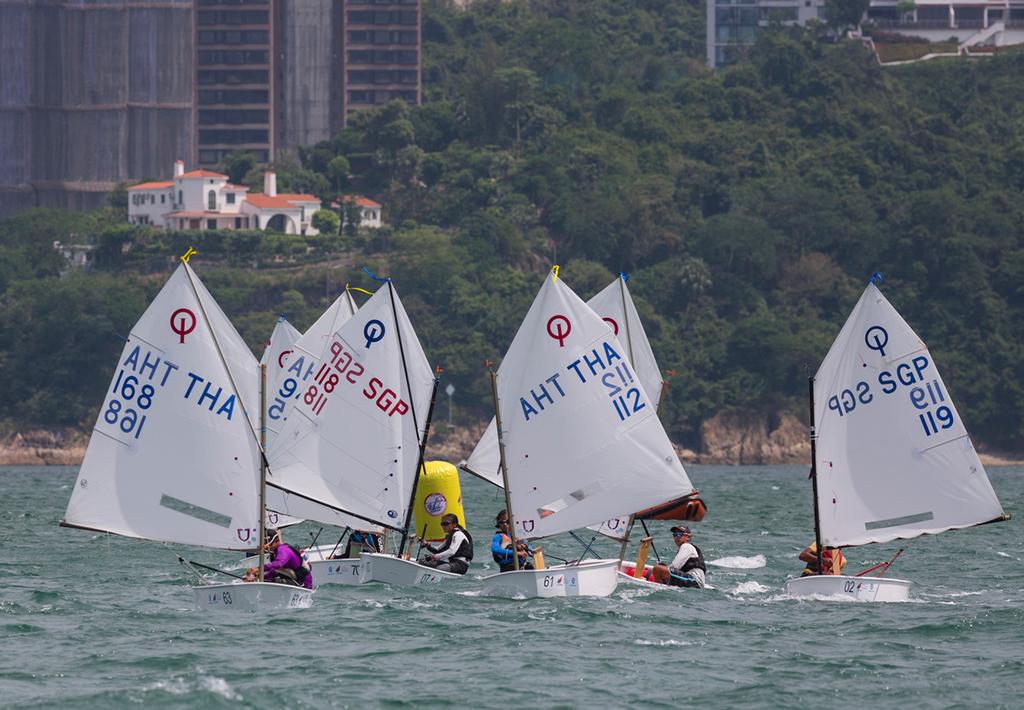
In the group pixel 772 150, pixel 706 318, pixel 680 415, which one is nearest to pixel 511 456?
pixel 680 415

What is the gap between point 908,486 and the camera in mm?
36344

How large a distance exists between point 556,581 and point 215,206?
5271 inches

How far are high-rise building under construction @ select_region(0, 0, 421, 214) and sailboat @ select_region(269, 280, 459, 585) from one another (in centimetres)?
14525

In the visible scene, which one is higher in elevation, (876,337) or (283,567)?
(876,337)

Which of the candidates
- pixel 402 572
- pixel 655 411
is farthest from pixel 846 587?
pixel 402 572

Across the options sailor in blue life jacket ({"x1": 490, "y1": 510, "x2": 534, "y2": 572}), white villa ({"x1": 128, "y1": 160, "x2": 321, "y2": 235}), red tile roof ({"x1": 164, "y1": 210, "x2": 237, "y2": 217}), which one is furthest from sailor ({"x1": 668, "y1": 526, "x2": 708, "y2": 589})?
red tile roof ({"x1": 164, "y1": 210, "x2": 237, "y2": 217})

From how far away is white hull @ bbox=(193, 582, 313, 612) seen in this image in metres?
32.7

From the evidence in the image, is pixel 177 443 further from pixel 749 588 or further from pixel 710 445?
pixel 710 445

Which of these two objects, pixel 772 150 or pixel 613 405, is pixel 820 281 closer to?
pixel 772 150

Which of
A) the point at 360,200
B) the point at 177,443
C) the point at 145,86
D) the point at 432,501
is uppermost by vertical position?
the point at 145,86

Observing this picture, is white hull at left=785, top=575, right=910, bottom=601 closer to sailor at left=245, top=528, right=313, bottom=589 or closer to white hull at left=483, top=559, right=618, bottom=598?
white hull at left=483, top=559, right=618, bottom=598

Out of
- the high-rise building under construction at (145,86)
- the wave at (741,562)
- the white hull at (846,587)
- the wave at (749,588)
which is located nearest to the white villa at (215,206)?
the high-rise building under construction at (145,86)

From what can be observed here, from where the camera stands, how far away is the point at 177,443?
33094 mm

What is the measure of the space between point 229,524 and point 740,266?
12287 cm
